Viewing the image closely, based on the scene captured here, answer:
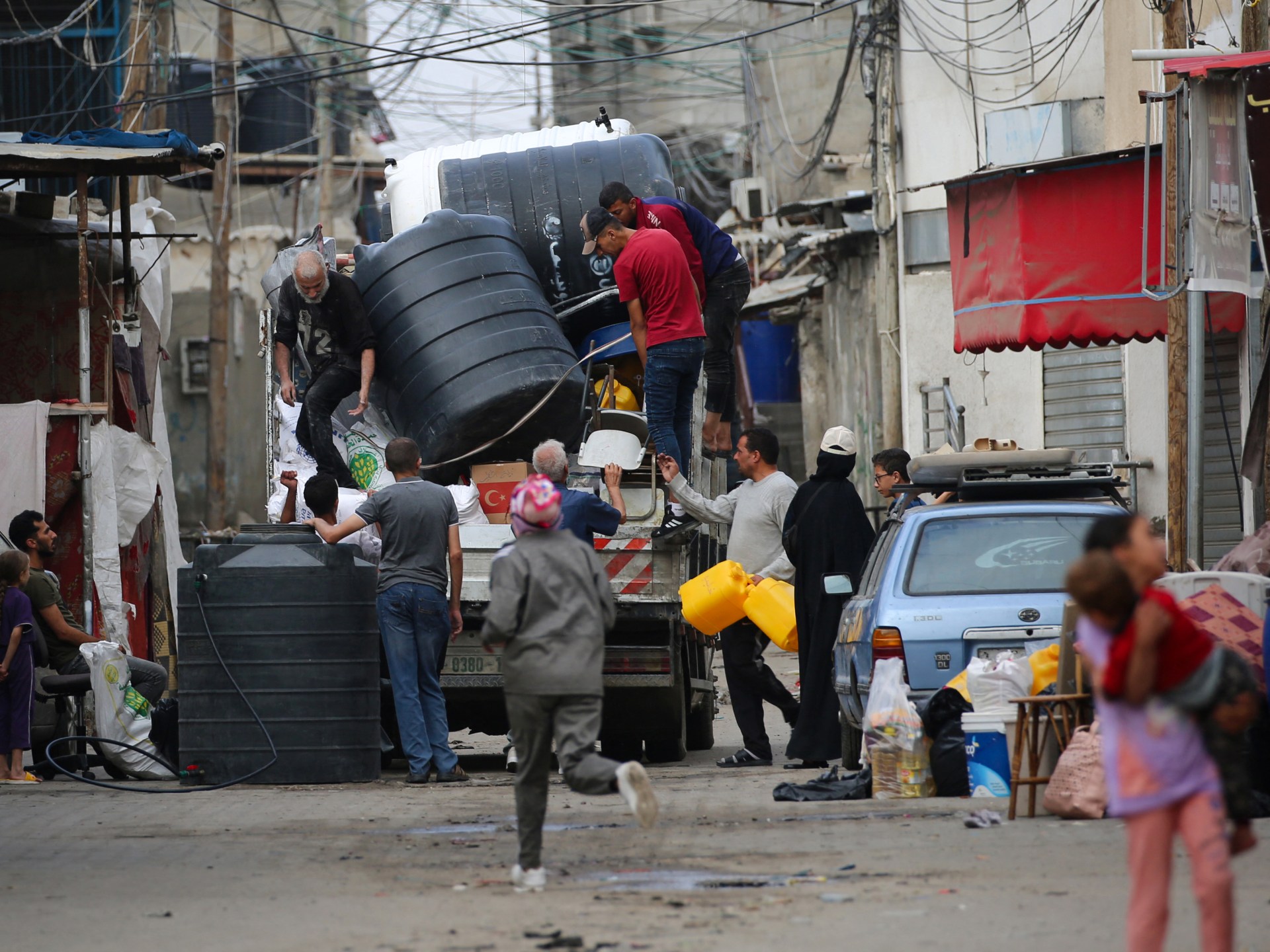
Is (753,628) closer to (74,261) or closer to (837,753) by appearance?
(837,753)

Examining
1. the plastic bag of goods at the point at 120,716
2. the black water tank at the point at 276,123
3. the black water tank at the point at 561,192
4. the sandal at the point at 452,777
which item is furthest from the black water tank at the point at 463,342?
the black water tank at the point at 276,123

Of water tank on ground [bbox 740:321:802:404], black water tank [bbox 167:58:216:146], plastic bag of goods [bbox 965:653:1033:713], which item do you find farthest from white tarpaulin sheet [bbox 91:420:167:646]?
A: black water tank [bbox 167:58:216:146]

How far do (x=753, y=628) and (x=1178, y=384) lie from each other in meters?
3.05

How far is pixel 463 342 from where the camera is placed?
10.2m

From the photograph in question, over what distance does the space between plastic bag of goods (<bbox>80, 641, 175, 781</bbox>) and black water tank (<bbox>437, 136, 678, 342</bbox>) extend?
3.57 m

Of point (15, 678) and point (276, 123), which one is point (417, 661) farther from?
point (276, 123)

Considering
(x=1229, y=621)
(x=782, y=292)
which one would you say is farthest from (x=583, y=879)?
(x=782, y=292)

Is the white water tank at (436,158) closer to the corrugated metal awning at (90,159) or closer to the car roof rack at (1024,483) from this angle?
the corrugated metal awning at (90,159)

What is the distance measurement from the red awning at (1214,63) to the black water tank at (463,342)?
3.84 m

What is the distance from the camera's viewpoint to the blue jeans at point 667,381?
977 centimetres

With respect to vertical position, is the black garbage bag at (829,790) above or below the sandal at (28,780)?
above

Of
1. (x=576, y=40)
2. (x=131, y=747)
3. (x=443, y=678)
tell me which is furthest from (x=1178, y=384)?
(x=576, y=40)

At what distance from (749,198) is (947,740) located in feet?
66.5

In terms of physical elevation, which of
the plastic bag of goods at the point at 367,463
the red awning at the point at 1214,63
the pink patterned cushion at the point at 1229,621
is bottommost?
the pink patterned cushion at the point at 1229,621
